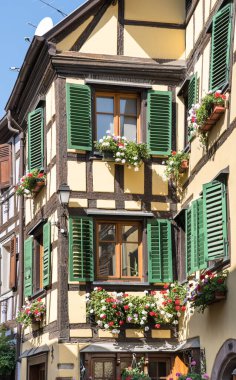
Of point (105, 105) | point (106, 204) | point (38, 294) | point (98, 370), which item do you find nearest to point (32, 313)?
point (38, 294)

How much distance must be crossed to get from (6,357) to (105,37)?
7.52 m

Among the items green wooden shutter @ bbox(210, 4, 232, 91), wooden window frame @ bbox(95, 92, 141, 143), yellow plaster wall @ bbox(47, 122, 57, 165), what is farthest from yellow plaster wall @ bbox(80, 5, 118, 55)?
green wooden shutter @ bbox(210, 4, 232, 91)

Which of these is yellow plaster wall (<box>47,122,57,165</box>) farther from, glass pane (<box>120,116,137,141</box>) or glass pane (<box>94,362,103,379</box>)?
glass pane (<box>94,362,103,379</box>)

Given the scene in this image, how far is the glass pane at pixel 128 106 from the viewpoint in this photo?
51.9 ft

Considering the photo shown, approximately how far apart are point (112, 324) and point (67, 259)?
4.37ft

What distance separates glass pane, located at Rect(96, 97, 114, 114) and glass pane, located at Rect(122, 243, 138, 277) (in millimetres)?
2420

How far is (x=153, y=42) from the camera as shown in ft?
52.6

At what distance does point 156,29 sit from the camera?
16.1 m

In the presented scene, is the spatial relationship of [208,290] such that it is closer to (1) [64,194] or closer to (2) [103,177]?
(1) [64,194]

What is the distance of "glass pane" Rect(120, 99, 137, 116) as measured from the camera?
15828mm

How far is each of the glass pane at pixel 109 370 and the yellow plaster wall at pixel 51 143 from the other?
3.79m

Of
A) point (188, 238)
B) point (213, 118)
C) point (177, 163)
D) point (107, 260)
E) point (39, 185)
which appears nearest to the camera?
point (213, 118)

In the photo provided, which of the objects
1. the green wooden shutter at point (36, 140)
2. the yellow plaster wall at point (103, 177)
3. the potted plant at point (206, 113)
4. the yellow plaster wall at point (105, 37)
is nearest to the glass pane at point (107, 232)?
the yellow plaster wall at point (103, 177)

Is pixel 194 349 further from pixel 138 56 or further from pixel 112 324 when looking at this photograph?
pixel 138 56
